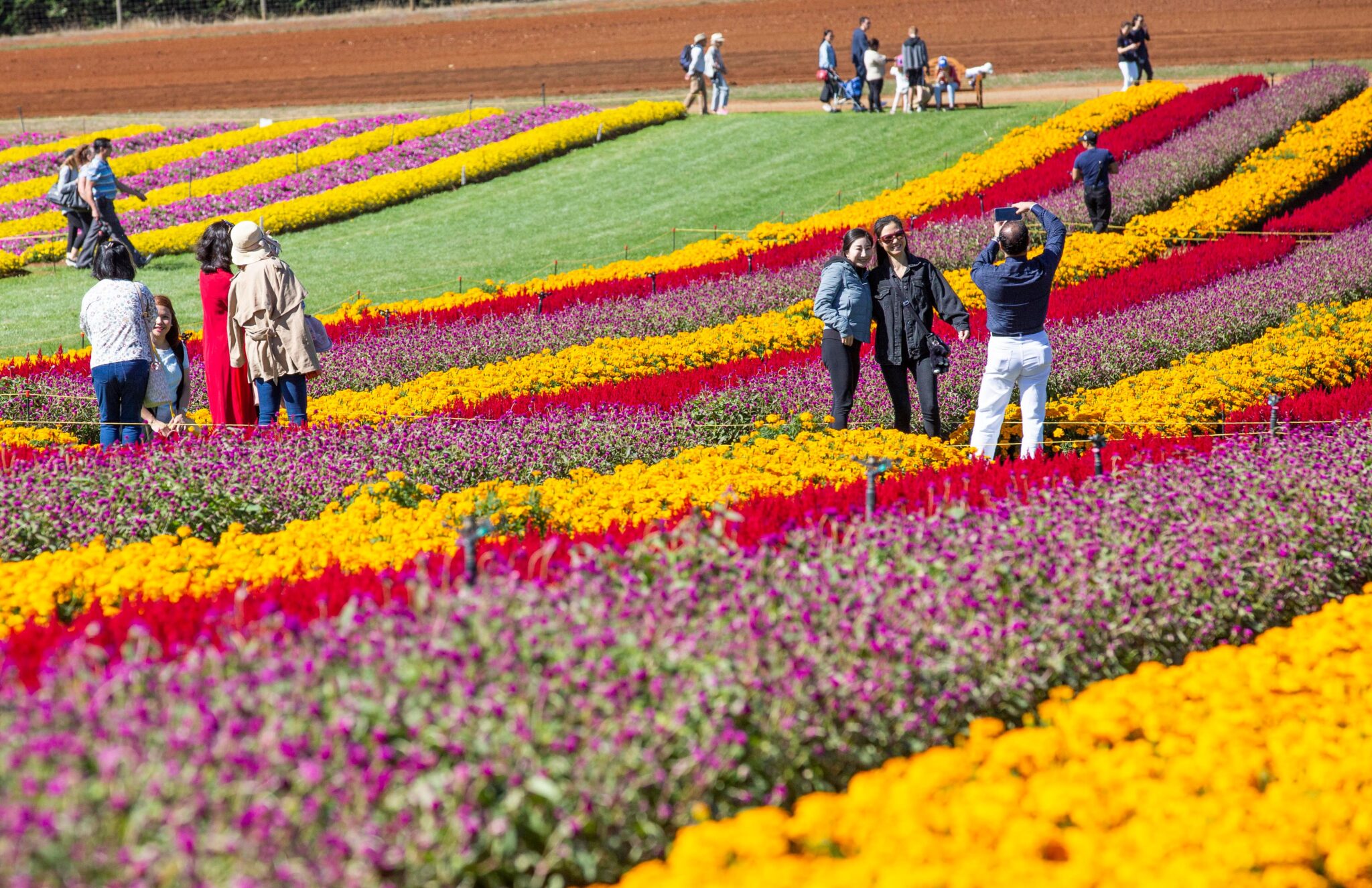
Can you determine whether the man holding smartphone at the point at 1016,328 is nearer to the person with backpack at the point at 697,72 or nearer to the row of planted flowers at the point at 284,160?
the row of planted flowers at the point at 284,160

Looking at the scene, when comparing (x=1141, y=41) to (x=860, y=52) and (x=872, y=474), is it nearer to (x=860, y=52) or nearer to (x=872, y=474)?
(x=860, y=52)

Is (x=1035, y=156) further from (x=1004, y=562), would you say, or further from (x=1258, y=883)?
(x=1258, y=883)

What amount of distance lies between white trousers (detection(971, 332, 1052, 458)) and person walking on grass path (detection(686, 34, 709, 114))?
2056 centimetres

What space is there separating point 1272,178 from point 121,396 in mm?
16024

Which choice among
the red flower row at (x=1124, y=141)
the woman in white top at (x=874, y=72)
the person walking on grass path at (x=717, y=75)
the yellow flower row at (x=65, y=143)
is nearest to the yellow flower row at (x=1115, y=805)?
the red flower row at (x=1124, y=141)

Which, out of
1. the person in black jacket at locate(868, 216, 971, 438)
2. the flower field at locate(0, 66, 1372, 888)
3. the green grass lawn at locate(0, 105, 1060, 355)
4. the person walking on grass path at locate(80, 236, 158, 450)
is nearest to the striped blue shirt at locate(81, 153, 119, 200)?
the green grass lawn at locate(0, 105, 1060, 355)

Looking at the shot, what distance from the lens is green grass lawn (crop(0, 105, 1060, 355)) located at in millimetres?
19594

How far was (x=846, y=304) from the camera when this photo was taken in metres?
9.38

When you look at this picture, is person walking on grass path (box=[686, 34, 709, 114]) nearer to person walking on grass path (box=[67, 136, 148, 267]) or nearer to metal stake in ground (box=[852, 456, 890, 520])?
person walking on grass path (box=[67, 136, 148, 267])

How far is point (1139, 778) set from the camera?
4.37 metres

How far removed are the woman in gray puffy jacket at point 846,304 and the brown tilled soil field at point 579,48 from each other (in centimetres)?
2390

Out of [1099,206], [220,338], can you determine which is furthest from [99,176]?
[1099,206]

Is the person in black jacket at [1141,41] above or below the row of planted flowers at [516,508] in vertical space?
above

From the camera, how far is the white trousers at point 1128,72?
27.0 m
